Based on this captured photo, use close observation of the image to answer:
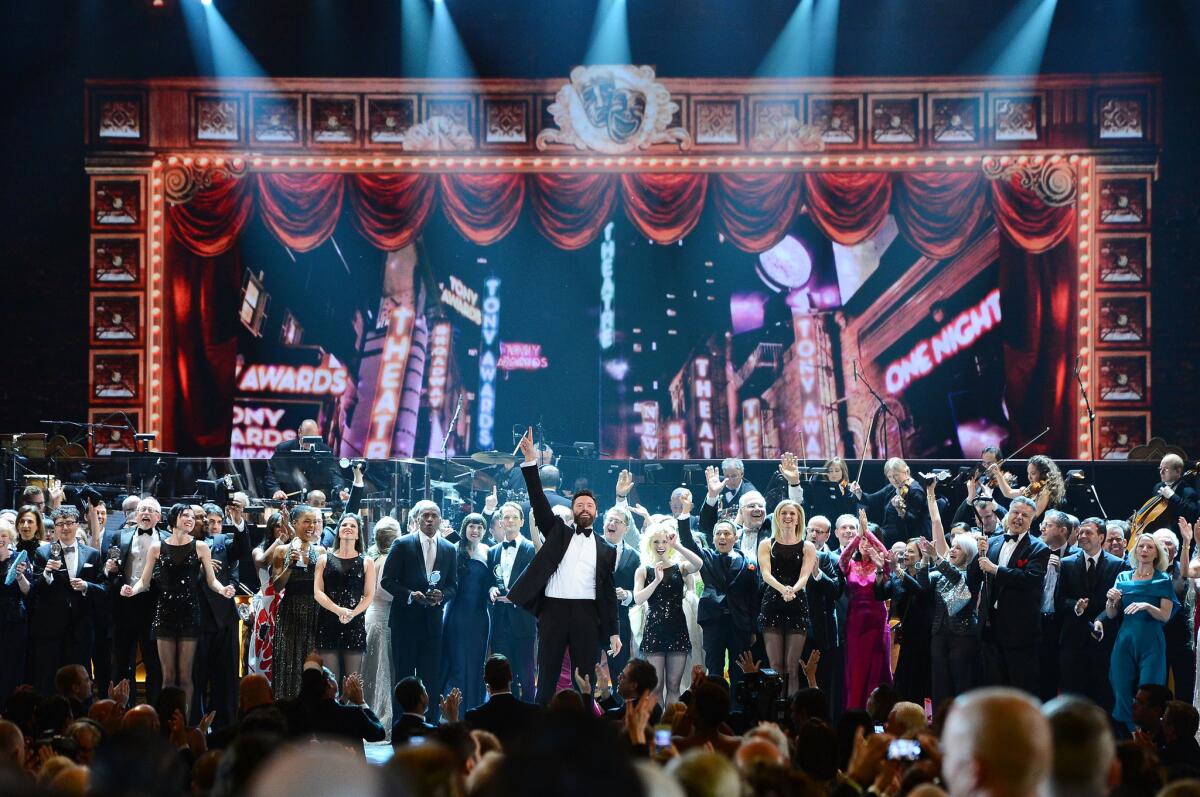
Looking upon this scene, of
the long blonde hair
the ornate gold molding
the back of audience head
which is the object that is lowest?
the back of audience head

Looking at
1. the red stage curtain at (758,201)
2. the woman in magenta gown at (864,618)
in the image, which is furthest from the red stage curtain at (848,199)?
the woman in magenta gown at (864,618)

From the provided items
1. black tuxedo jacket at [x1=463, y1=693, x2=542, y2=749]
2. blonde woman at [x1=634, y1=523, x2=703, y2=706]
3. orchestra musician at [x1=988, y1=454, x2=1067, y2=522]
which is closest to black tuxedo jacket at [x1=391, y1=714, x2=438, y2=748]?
black tuxedo jacket at [x1=463, y1=693, x2=542, y2=749]

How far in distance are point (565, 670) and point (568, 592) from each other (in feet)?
3.76

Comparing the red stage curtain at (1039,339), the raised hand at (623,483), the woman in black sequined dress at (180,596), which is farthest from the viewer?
the red stage curtain at (1039,339)

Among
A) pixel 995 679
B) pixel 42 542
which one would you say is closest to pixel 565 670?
pixel 995 679

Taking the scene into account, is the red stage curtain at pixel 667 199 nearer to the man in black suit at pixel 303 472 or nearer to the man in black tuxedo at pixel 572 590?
the man in black suit at pixel 303 472

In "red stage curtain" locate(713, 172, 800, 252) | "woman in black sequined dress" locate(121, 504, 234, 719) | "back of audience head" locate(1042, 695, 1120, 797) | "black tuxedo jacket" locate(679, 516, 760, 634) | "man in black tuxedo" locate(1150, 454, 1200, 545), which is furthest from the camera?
"red stage curtain" locate(713, 172, 800, 252)

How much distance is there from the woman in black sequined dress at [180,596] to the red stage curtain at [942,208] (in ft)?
26.4

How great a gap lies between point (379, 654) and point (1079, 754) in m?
6.30

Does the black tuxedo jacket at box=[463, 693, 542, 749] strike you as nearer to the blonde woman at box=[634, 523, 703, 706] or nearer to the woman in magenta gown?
the blonde woman at box=[634, 523, 703, 706]

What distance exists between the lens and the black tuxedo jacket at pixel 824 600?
7.98 metres

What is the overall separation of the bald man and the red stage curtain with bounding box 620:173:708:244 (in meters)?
11.5

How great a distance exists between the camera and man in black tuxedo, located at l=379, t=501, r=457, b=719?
7.98 meters

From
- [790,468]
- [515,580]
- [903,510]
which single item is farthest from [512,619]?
[903,510]
